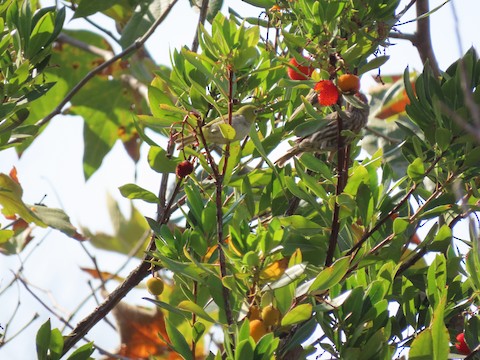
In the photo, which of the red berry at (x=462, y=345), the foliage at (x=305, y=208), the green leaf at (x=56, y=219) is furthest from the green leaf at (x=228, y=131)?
the green leaf at (x=56, y=219)

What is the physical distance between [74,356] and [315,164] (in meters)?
0.67

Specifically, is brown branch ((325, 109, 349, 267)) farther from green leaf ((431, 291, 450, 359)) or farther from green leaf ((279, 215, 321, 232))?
green leaf ((431, 291, 450, 359))

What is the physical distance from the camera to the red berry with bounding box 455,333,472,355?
199 centimetres

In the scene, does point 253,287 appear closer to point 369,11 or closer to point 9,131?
point 369,11

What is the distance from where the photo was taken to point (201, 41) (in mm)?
2055

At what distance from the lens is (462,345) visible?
201 cm

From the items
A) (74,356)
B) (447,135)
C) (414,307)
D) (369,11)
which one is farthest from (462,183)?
(74,356)

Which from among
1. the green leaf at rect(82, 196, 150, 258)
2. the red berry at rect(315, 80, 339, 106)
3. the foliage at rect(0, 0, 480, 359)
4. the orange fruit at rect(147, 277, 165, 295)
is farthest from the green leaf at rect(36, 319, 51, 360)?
the green leaf at rect(82, 196, 150, 258)

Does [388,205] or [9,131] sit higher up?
[9,131]

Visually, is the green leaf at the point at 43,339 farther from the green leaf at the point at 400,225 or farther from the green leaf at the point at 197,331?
the green leaf at the point at 400,225

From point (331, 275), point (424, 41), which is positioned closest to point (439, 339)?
point (331, 275)

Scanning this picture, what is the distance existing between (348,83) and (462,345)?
25.1 inches

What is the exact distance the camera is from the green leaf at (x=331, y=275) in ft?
5.70

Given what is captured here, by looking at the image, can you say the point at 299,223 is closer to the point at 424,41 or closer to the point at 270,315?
the point at 270,315
